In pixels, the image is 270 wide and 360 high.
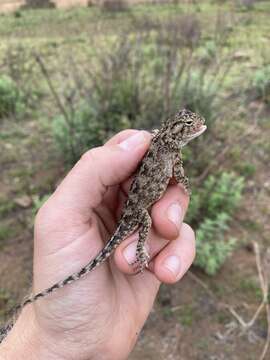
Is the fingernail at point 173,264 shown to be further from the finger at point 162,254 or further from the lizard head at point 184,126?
the lizard head at point 184,126

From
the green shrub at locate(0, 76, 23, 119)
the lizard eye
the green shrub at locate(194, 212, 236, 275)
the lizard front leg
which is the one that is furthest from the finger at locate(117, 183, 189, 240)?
the green shrub at locate(0, 76, 23, 119)

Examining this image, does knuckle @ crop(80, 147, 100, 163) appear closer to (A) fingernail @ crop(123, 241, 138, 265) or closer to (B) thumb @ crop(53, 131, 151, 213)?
(B) thumb @ crop(53, 131, 151, 213)

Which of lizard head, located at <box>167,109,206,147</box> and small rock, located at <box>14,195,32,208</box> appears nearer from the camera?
lizard head, located at <box>167,109,206,147</box>

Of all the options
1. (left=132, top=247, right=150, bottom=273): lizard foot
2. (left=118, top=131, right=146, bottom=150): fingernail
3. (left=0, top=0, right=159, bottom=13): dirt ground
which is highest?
(left=118, top=131, right=146, bottom=150): fingernail

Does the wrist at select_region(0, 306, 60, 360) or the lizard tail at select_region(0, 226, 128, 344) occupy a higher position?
the lizard tail at select_region(0, 226, 128, 344)

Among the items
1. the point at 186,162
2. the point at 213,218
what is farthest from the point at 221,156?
the point at 213,218

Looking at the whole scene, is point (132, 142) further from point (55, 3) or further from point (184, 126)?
point (55, 3)

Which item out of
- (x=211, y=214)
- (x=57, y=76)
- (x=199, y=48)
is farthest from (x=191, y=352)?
(x=199, y=48)
